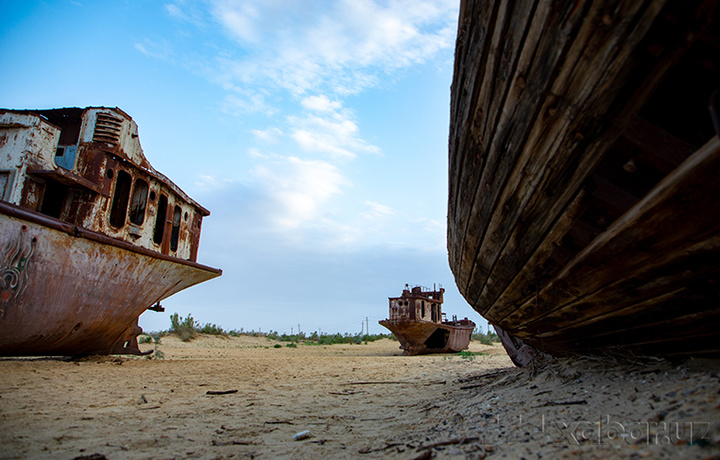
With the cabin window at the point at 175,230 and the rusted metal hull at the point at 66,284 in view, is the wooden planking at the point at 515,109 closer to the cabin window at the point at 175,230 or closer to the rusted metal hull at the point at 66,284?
the rusted metal hull at the point at 66,284

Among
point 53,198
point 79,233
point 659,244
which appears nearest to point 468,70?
point 659,244

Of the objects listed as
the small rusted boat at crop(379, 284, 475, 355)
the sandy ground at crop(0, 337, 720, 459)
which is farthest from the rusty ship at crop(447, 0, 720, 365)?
the small rusted boat at crop(379, 284, 475, 355)

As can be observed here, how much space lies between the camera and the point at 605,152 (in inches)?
58.7

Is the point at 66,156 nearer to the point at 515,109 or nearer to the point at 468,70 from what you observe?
the point at 468,70

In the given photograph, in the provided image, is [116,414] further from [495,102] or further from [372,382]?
[495,102]

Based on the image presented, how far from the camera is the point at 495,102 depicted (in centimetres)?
190

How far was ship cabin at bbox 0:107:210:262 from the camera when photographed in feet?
17.1

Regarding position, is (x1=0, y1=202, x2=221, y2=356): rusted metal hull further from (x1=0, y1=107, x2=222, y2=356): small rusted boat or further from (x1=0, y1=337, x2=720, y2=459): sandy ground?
(x1=0, y1=337, x2=720, y2=459): sandy ground

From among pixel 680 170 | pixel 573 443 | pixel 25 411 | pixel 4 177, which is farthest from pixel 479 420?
pixel 4 177

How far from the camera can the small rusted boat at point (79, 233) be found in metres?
4.81

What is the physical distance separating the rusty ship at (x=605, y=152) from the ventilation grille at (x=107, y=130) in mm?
6248

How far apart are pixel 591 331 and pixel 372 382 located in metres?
3.72

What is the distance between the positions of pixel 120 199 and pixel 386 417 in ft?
20.1

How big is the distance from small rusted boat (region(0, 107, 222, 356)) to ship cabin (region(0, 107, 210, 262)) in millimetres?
15
